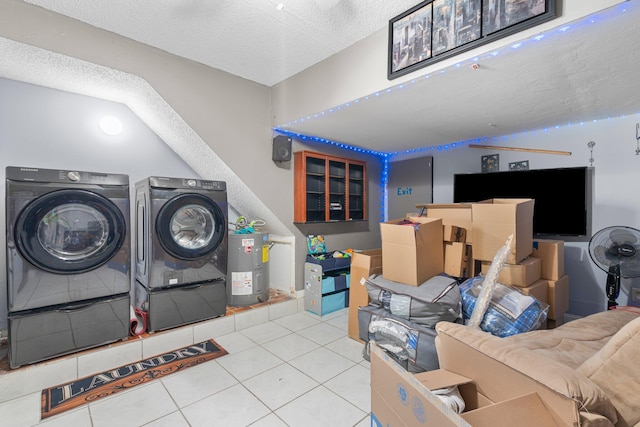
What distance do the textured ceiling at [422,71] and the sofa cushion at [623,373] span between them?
1.56 meters

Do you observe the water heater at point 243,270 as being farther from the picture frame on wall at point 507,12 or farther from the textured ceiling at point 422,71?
the picture frame on wall at point 507,12

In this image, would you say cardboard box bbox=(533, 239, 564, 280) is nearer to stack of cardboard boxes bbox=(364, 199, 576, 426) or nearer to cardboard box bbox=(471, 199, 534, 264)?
stack of cardboard boxes bbox=(364, 199, 576, 426)

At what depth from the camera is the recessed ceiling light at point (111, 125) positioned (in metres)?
2.90

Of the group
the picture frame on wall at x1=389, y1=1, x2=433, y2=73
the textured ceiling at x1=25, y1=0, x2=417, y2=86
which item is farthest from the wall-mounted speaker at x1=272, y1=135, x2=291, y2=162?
the picture frame on wall at x1=389, y1=1, x2=433, y2=73

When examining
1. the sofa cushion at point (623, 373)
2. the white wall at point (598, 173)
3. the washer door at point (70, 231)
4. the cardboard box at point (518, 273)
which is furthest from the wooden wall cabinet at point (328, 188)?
the sofa cushion at point (623, 373)

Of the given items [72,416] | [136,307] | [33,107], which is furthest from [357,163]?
[72,416]

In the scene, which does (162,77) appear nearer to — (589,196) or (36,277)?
(36,277)

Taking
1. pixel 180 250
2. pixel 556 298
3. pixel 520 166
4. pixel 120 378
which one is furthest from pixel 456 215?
pixel 120 378

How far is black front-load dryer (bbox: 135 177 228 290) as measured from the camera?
258cm

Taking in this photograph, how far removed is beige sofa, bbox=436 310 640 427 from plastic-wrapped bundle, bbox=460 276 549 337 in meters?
0.97

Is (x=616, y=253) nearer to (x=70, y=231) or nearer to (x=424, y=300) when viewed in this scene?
(x=424, y=300)

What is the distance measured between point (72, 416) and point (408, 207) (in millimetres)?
4383

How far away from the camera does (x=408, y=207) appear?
4.68 metres

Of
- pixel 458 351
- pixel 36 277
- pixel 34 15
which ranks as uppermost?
pixel 34 15
